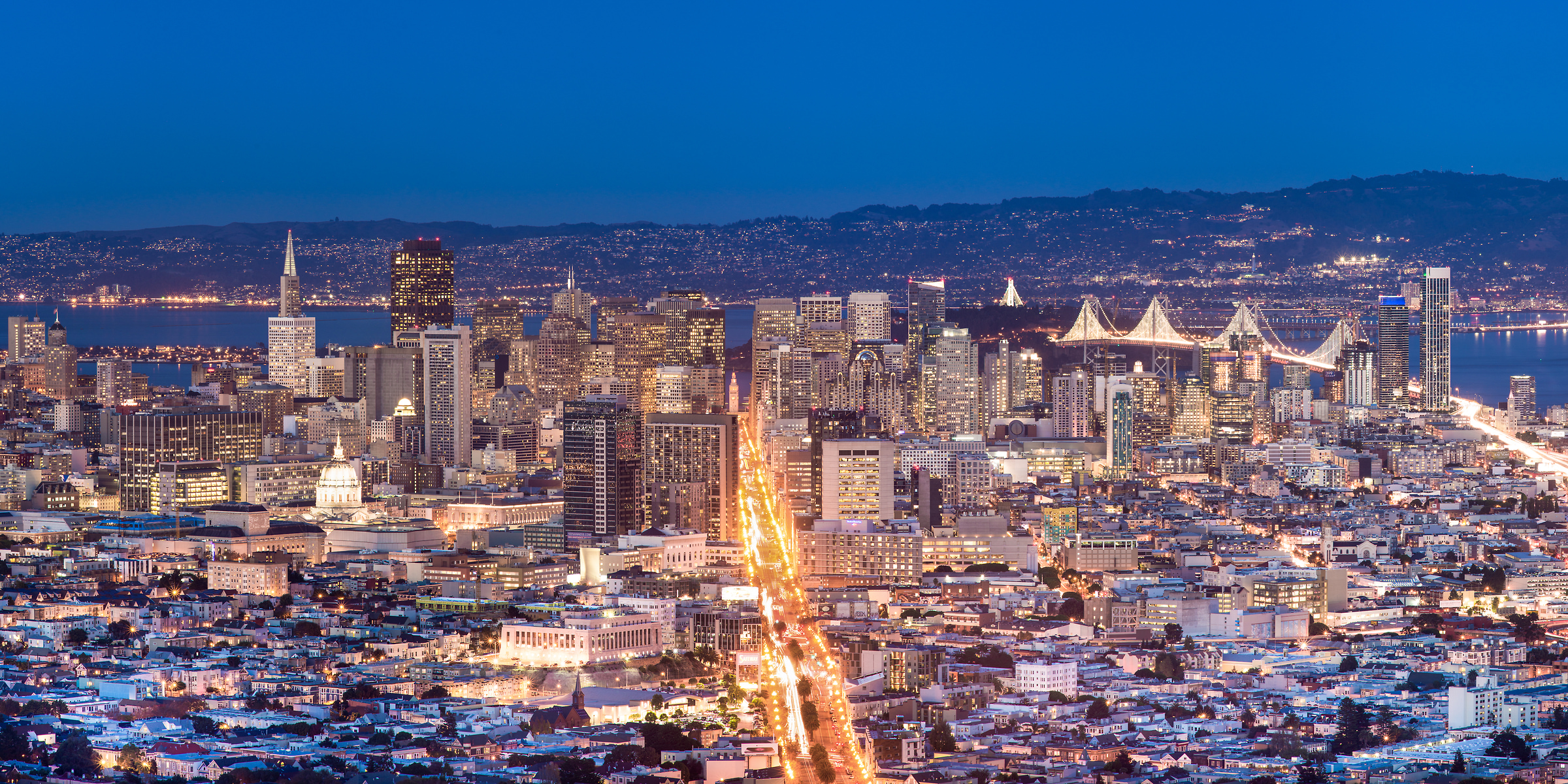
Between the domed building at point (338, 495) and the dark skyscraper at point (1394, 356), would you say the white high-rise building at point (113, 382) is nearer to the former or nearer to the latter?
the domed building at point (338, 495)

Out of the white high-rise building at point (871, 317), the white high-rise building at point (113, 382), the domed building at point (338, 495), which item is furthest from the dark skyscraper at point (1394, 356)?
the domed building at point (338, 495)

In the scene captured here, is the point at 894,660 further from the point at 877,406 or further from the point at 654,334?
the point at 654,334

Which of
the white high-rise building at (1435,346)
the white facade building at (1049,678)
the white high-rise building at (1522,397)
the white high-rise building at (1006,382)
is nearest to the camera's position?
the white facade building at (1049,678)

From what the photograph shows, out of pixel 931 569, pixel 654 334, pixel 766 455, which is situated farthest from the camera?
pixel 654 334

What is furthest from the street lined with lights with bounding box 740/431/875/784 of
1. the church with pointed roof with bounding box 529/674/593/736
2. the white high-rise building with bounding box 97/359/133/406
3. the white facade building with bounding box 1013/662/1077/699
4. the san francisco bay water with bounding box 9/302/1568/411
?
the san francisco bay water with bounding box 9/302/1568/411

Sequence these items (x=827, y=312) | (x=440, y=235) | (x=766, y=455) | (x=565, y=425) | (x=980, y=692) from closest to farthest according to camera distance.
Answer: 1. (x=980, y=692)
2. (x=565, y=425)
3. (x=766, y=455)
4. (x=827, y=312)
5. (x=440, y=235)

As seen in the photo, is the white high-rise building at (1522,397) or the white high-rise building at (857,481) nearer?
the white high-rise building at (857,481)

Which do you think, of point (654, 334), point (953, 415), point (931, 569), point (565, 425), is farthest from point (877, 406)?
point (931, 569)
